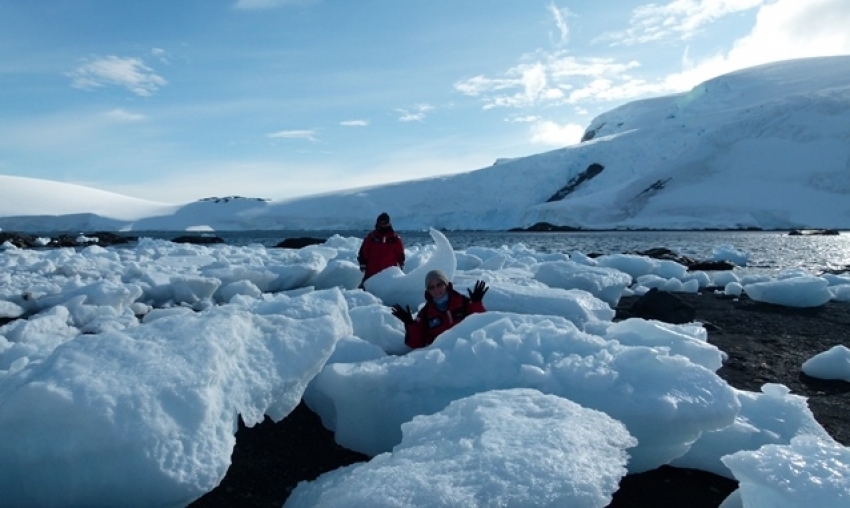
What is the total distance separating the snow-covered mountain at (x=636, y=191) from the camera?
51.1 m

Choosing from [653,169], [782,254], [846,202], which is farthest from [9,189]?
[846,202]

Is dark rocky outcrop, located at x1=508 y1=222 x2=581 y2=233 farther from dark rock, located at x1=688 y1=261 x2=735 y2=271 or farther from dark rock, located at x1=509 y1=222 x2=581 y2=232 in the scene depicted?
dark rock, located at x1=688 y1=261 x2=735 y2=271

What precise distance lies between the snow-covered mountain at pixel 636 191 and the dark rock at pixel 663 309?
47137 millimetres

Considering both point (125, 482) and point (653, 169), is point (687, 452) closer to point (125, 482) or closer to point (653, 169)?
point (125, 482)

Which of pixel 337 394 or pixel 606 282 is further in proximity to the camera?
pixel 606 282

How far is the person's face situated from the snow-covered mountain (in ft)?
167

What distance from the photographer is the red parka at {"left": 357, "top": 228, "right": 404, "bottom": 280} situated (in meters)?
7.45

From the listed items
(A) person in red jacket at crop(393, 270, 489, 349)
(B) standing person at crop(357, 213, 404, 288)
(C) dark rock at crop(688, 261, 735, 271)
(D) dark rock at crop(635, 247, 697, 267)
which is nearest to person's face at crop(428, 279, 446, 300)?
(A) person in red jacket at crop(393, 270, 489, 349)

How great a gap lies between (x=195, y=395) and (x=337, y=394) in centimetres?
97

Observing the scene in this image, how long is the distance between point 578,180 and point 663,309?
2298 inches

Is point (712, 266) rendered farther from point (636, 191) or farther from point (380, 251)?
point (636, 191)

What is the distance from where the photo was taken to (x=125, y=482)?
7.34 ft

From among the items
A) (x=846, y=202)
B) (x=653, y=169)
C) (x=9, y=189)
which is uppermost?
(x=9, y=189)

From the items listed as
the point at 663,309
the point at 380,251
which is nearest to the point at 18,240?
the point at 380,251
